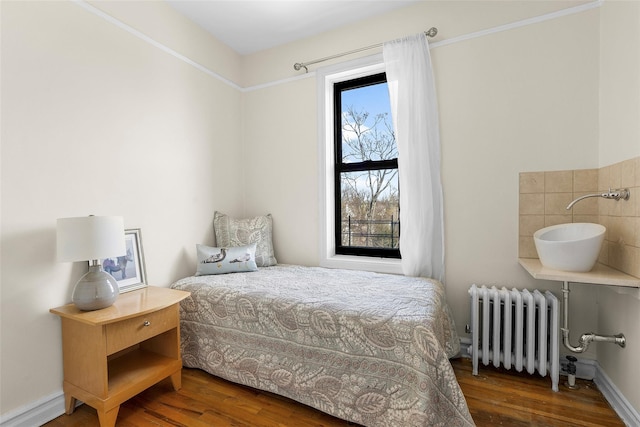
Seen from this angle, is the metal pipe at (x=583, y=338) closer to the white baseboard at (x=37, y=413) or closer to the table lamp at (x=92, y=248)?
the table lamp at (x=92, y=248)

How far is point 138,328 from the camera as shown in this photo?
1.61 m

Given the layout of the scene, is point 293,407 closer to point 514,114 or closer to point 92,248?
point 92,248

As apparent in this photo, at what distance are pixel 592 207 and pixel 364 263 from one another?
163cm

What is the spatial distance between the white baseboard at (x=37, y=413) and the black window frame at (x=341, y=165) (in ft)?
7.10

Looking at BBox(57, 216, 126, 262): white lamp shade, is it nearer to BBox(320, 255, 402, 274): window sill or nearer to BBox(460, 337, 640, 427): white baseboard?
BBox(320, 255, 402, 274): window sill

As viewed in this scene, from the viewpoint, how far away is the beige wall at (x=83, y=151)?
58.7 inches

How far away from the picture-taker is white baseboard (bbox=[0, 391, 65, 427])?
1.45 metres

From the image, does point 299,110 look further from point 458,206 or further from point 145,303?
point 145,303

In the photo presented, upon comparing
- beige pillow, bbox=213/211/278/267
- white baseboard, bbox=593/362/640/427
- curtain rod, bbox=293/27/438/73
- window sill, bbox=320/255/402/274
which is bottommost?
white baseboard, bbox=593/362/640/427

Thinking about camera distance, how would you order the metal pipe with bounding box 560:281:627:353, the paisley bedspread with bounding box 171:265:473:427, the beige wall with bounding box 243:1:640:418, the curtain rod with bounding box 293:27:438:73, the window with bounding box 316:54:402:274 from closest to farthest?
the paisley bedspread with bounding box 171:265:473:427
the metal pipe with bounding box 560:281:627:353
the beige wall with bounding box 243:1:640:418
the curtain rod with bounding box 293:27:438:73
the window with bounding box 316:54:402:274

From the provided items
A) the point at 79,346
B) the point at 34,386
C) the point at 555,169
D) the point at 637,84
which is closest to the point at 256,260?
the point at 79,346

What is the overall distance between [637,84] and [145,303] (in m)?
2.95

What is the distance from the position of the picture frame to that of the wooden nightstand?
0.12m

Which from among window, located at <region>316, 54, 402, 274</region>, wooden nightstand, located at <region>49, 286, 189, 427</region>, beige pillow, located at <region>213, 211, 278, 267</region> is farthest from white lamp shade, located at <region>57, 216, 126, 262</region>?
window, located at <region>316, 54, 402, 274</region>
